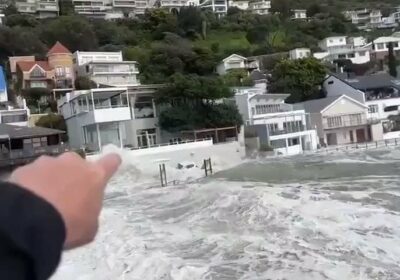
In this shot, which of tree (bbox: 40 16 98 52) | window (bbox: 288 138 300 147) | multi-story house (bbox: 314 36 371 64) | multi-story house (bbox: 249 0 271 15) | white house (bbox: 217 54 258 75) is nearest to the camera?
window (bbox: 288 138 300 147)

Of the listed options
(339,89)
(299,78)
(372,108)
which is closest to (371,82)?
(339,89)

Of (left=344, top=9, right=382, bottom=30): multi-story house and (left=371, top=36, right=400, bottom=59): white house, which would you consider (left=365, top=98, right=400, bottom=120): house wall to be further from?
(left=344, top=9, right=382, bottom=30): multi-story house

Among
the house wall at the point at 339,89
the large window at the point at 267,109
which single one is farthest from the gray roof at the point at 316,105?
the house wall at the point at 339,89

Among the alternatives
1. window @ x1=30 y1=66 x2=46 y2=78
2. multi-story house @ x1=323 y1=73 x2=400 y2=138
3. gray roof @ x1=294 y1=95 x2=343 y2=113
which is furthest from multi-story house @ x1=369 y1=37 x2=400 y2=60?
window @ x1=30 y1=66 x2=46 y2=78

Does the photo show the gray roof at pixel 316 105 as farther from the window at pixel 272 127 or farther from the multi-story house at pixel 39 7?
the multi-story house at pixel 39 7

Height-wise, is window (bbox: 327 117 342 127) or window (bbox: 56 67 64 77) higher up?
window (bbox: 56 67 64 77)

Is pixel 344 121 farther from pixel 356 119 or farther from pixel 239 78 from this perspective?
pixel 239 78
